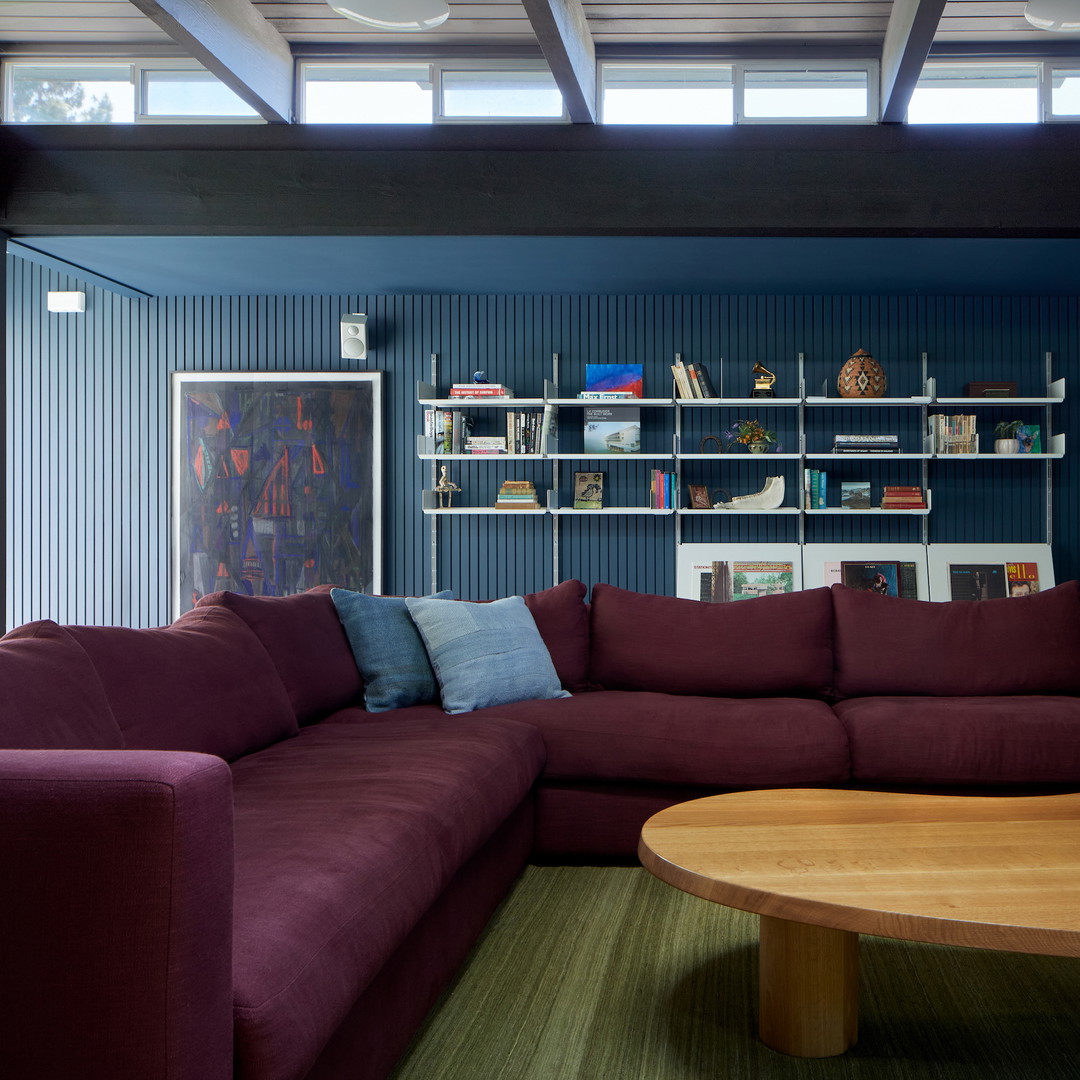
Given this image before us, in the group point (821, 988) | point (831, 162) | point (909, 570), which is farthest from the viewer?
point (909, 570)

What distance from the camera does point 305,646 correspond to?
3086 millimetres

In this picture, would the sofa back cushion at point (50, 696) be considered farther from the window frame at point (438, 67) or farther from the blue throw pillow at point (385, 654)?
the window frame at point (438, 67)

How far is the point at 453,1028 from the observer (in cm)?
196

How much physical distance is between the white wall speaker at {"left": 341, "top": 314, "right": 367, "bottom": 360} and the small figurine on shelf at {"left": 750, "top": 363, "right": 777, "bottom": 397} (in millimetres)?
2471

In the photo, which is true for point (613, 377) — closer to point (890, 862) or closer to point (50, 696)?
point (890, 862)

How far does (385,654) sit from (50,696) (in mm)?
1671

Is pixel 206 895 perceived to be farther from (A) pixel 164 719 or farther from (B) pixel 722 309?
(B) pixel 722 309

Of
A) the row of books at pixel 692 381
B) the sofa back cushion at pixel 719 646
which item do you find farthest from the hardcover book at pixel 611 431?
the sofa back cushion at pixel 719 646

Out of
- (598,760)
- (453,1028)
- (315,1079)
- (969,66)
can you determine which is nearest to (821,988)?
(453,1028)

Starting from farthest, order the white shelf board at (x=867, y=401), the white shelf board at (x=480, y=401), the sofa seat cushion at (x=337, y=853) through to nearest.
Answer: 1. the white shelf board at (x=480, y=401)
2. the white shelf board at (x=867, y=401)
3. the sofa seat cushion at (x=337, y=853)

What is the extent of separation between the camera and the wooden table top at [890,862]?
4.91ft

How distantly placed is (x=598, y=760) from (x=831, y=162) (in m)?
2.81

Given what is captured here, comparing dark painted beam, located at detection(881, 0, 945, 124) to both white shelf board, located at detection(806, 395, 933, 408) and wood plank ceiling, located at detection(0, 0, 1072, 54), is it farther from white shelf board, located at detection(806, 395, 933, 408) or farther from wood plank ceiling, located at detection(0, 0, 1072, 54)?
white shelf board, located at detection(806, 395, 933, 408)

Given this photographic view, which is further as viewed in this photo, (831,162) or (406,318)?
(406,318)
